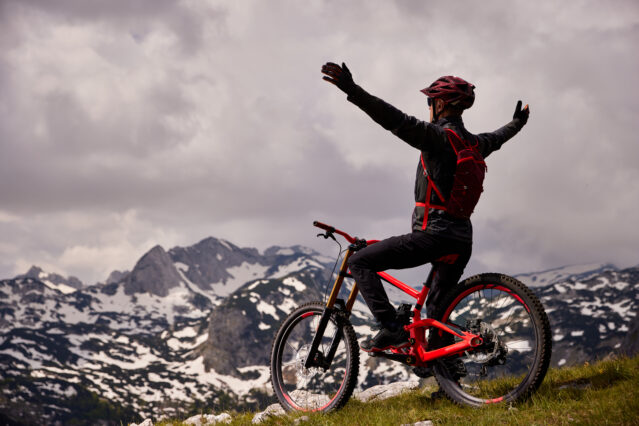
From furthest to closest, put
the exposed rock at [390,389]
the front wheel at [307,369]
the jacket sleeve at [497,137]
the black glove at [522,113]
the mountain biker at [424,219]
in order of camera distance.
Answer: the exposed rock at [390,389], the black glove at [522,113], the front wheel at [307,369], the jacket sleeve at [497,137], the mountain biker at [424,219]

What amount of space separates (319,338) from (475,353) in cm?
278

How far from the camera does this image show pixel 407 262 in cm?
725

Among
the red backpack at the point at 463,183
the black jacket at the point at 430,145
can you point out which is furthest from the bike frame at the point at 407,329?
the red backpack at the point at 463,183

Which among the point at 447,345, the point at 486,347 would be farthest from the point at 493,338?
the point at 447,345

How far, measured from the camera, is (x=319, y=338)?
875 centimetres

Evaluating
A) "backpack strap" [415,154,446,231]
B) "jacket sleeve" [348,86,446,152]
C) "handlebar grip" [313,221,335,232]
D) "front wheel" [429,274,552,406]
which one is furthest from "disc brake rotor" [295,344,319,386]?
"jacket sleeve" [348,86,446,152]

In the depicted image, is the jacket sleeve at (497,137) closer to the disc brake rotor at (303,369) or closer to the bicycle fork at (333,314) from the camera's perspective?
the bicycle fork at (333,314)

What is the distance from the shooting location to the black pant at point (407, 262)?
7.17m

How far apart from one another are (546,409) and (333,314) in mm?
3463

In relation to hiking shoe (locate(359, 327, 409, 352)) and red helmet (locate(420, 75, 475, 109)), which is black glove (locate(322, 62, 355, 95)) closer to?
red helmet (locate(420, 75, 475, 109))

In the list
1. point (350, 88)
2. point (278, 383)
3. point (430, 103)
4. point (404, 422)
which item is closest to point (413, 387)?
point (278, 383)

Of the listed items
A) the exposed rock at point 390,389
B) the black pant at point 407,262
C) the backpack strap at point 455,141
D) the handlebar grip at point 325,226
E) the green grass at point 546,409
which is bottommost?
the green grass at point 546,409

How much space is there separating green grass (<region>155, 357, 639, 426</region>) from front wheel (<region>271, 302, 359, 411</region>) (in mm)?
480

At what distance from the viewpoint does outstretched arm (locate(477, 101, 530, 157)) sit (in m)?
8.06
